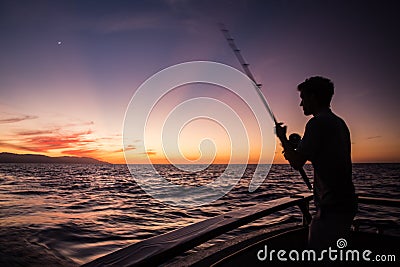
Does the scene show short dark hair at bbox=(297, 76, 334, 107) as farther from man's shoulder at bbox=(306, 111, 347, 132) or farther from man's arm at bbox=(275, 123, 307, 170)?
man's arm at bbox=(275, 123, 307, 170)

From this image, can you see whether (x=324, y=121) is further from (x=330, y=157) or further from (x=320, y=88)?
(x=320, y=88)

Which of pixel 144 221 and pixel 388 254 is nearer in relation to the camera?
pixel 388 254

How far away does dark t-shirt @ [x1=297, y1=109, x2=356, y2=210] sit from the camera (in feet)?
7.12

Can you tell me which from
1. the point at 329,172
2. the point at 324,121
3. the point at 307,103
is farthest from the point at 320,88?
the point at 329,172

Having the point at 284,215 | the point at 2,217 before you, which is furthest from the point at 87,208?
the point at 284,215

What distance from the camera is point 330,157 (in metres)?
2.18

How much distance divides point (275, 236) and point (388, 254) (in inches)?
55.0

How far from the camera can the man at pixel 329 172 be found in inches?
85.7

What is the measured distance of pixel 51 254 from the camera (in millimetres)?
7539

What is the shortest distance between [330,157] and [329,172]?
12cm

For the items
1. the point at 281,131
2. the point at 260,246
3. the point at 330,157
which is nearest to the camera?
the point at 330,157

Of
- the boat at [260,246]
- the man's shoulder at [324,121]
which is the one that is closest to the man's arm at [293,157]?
the man's shoulder at [324,121]

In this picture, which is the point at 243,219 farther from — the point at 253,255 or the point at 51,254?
the point at 51,254

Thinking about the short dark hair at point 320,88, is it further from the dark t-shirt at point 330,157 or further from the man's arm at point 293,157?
the man's arm at point 293,157
